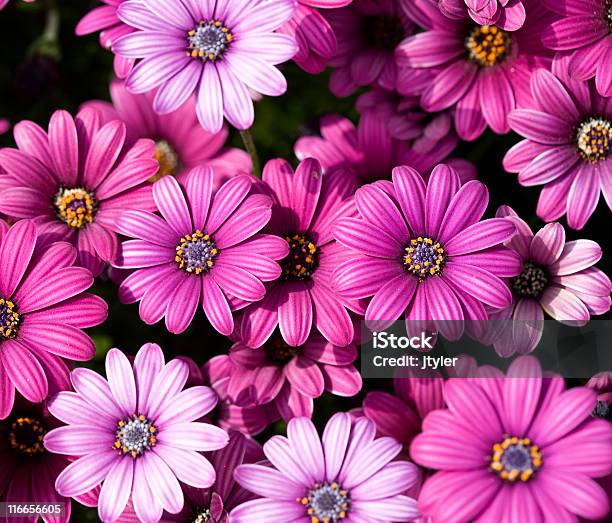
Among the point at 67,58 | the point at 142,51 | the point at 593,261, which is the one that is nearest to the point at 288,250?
the point at 142,51

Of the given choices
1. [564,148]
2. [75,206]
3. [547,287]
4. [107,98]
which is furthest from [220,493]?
[107,98]


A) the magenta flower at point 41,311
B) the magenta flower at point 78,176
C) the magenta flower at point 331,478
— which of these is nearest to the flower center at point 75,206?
the magenta flower at point 78,176

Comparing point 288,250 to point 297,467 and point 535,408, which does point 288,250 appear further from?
point 535,408

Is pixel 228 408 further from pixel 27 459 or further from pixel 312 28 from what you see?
pixel 312 28

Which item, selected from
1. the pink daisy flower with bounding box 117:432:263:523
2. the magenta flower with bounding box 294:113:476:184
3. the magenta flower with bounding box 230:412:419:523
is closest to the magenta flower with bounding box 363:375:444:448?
the magenta flower with bounding box 230:412:419:523

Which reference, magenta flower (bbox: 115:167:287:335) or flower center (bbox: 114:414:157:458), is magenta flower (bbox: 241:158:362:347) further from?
flower center (bbox: 114:414:157:458)

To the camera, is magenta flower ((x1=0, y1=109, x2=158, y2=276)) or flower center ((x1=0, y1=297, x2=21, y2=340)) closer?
flower center ((x1=0, y1=297, x2=21, y2=340))
